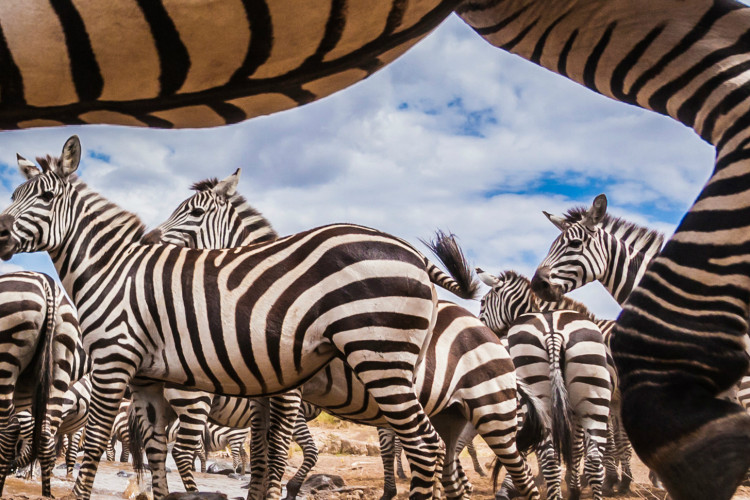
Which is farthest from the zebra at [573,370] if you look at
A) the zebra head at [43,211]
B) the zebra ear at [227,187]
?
the zebra head at [43,211]

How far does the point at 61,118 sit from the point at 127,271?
4.41m

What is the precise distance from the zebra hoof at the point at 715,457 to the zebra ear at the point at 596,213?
7.29 metres

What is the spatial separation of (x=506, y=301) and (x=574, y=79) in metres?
8.90

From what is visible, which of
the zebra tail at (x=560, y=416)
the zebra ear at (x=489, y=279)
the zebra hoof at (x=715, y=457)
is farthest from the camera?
the zebra ear at (x=489, y=279)

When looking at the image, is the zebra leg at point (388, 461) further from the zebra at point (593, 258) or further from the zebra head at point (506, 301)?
the zebra at point (593, 258)

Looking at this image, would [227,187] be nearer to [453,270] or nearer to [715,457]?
[453,270]

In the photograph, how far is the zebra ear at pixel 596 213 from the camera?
8.14 m

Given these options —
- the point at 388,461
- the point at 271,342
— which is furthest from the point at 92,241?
the point at 388,461

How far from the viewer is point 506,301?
10.2 m

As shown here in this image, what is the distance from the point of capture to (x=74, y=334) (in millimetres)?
6906

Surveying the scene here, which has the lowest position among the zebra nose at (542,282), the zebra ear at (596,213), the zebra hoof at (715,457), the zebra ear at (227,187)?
the zebra hoof at (715,457)

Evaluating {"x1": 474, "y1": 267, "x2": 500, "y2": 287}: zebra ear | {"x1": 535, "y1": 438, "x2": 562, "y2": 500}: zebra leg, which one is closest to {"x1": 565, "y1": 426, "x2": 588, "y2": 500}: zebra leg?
{"x1": 535, "y1": 438, "x2": 562, "y2": 500}: zebra leg

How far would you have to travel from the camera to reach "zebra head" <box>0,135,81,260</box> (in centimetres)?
531

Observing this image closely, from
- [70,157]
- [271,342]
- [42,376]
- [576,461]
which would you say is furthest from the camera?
[576,461]
